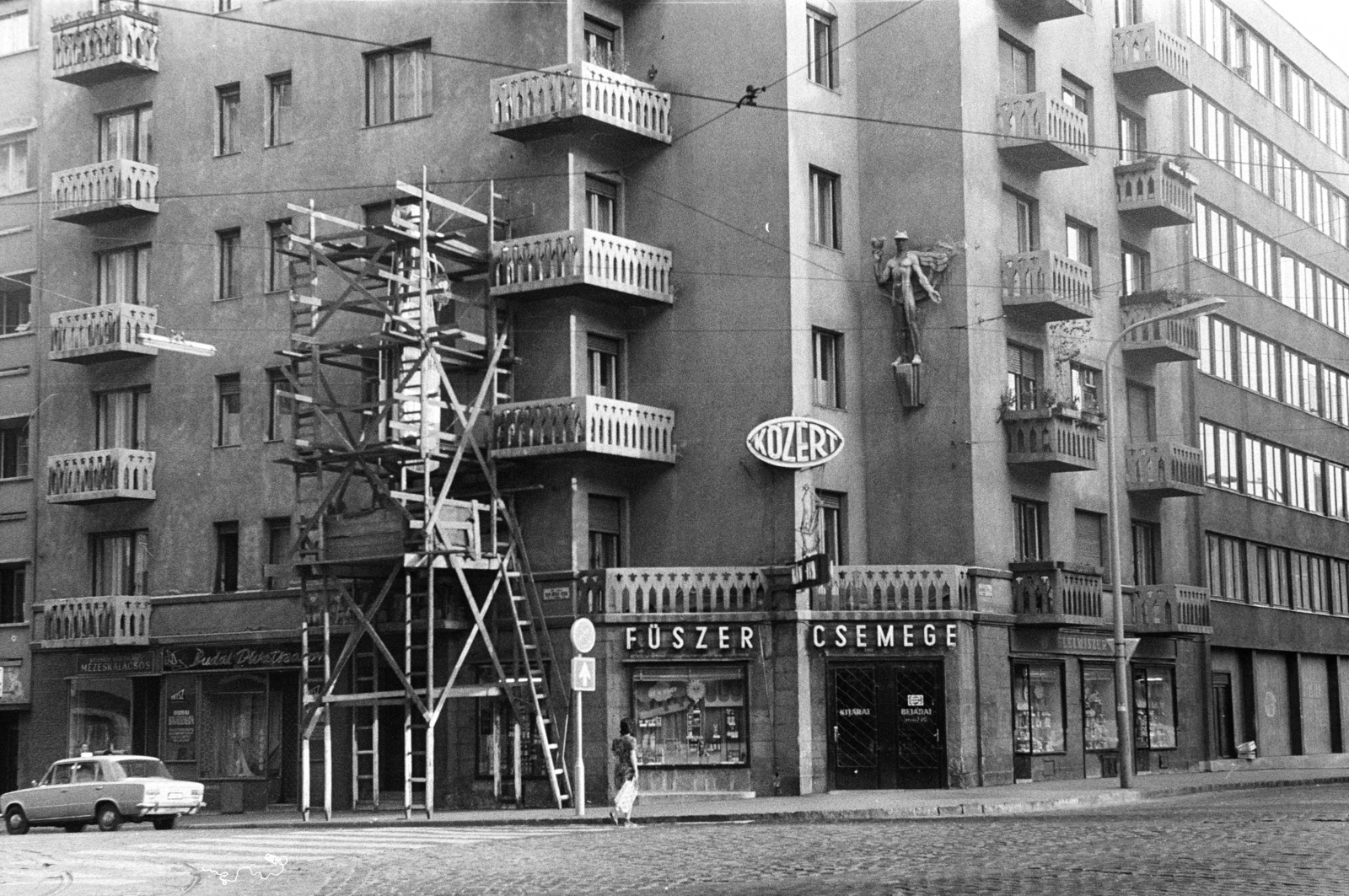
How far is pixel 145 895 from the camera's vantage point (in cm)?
2036

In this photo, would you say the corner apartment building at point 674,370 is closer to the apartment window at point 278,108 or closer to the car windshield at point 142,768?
the apartment window at point 278,108

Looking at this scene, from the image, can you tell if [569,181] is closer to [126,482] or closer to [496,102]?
[496,102]

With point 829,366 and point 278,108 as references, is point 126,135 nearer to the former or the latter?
point 278,108

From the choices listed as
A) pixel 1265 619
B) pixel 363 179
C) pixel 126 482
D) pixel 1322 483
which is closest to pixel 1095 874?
pixel 363 179

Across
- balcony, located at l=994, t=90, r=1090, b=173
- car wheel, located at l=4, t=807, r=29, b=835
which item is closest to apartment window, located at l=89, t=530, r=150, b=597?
car wheel, located at l=4, t=807, r=29, b=835

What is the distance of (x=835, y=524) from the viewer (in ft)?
134

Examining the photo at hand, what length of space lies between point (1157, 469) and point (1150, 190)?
6942 mm

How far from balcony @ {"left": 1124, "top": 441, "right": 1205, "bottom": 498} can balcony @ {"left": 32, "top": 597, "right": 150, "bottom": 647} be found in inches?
938

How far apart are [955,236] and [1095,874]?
80.1ft

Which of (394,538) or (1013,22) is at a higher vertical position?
(1013,22)

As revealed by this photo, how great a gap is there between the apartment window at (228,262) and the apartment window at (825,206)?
13.4m

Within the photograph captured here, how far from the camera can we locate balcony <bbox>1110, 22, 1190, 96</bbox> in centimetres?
4775

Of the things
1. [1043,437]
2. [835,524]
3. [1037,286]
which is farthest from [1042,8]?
[835,524]

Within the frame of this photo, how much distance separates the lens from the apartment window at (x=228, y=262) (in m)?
44.4
